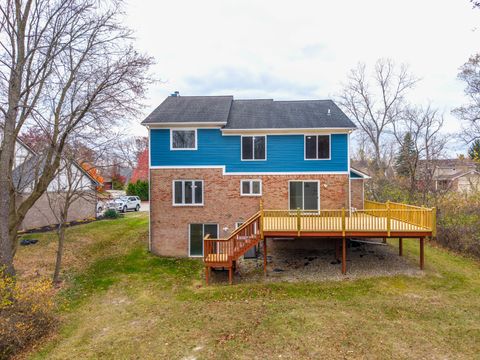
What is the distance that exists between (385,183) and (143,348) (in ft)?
85.8

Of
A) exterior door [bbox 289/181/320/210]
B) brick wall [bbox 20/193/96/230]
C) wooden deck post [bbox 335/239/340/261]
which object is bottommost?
wooden deck post [bbox 335/239/340/261]

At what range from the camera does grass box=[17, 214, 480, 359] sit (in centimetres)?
734

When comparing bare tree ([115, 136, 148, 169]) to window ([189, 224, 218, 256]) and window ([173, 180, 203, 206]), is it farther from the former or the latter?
window ([189, 224, 218, 256])

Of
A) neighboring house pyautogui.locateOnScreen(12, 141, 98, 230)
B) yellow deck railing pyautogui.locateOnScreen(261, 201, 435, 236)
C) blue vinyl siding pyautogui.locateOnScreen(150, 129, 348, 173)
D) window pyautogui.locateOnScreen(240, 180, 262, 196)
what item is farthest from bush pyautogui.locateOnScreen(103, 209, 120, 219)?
yellow deck railing pyautogui.locateOnScreen(261, 201, 435, 236)

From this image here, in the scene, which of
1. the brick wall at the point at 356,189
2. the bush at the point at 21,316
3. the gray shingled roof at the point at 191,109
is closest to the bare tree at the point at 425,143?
the brick wall at the point at 356,189

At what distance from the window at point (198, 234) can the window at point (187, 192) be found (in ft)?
4.29

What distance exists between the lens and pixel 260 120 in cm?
1591

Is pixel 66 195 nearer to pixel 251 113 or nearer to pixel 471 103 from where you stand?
pixel 251 113

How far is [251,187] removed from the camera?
15.3 m

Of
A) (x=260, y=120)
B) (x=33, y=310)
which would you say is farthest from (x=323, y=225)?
(x=33, y=310)

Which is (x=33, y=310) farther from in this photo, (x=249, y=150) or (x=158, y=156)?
(x=249, y=150)

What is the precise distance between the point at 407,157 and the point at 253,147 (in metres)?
15.9

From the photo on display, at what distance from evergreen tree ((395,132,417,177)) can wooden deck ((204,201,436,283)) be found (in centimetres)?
1333

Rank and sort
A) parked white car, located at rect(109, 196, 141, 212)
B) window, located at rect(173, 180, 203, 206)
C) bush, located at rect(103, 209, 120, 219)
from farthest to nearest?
parked white car, located at rect(109, 196, 141, 212) < bush, located at rect(103, 209, 120, 219) < window, located at rect(173, 180, 203, 206)
